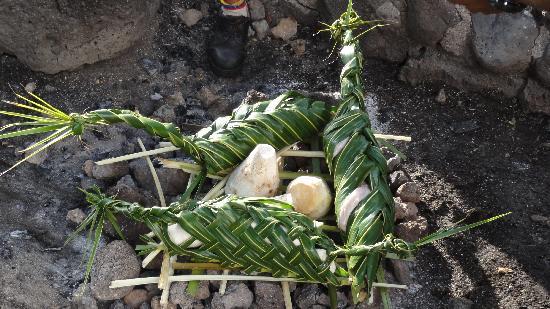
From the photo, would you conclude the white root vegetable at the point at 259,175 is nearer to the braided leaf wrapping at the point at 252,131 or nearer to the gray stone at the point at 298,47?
the braided leaf wrapping at the point at 252,131

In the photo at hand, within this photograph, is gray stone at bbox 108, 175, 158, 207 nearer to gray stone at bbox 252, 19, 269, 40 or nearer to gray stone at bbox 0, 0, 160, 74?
gray stone at bbox 0, 0, 160, 74

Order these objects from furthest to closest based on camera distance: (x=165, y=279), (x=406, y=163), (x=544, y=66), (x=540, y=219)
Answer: (x=544, y=66)
(x=406, y=163)
(x=540, y=219)
(x=165, y=279)

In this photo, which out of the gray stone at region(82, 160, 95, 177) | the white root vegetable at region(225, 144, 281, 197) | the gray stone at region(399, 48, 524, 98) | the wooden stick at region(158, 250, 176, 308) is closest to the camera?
the wooden stick at region(158, 250, 176, 308)

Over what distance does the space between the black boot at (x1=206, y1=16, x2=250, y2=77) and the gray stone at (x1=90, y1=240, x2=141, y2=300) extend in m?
1.19

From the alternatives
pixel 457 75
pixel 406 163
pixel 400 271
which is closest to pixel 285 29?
pixel 457 75

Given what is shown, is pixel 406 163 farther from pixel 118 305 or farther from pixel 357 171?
pixel 118 305

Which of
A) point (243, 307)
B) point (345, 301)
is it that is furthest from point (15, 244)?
point (345, 301)

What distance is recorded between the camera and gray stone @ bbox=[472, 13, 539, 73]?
9.45 ft

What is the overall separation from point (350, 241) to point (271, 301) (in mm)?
295

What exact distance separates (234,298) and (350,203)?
0.44m

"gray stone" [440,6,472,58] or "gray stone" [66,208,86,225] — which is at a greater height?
"gray stone" [440,6,472,58]

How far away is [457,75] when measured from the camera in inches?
119

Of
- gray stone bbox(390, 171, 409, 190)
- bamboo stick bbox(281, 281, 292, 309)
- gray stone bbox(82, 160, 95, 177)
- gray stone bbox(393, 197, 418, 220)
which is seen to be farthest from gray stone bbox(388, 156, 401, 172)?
gray stone bbox(82, 160, 95, 177)

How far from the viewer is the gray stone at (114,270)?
2.06m
